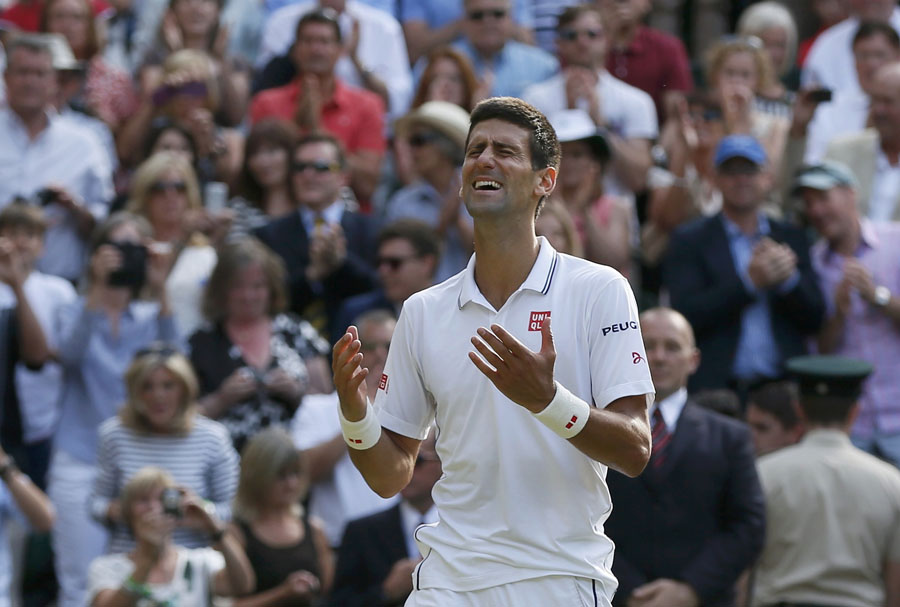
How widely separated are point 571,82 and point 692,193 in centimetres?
111

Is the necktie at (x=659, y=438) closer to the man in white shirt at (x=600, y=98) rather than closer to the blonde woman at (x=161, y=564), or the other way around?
the blonde woman at (x=161, y=564)

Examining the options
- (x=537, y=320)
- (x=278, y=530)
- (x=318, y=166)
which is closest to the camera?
(x=537, y=320)

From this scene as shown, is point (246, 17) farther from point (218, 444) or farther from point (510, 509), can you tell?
point (510, 509)

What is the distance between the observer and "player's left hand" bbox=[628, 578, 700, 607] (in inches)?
277

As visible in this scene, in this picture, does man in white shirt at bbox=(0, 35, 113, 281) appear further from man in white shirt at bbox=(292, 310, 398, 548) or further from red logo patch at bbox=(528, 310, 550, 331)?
red logo patch at bbox=(528, 310, 550, 331)

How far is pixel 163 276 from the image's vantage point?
9.22 meters

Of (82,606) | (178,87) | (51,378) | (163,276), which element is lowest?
(82,606)

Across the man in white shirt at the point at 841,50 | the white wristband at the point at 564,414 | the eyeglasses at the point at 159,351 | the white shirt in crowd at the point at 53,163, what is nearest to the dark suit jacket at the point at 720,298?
the eyeglasses at the point at 159,351

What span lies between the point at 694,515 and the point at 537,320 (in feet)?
9.26

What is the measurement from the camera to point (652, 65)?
1270cm

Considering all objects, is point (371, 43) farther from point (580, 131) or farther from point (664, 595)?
point (664, 595)

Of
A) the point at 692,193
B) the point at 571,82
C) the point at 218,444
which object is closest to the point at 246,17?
the point at 571,82

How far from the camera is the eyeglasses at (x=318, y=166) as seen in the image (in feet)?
33.0

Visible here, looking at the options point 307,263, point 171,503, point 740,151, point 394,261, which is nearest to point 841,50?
point 740,151
